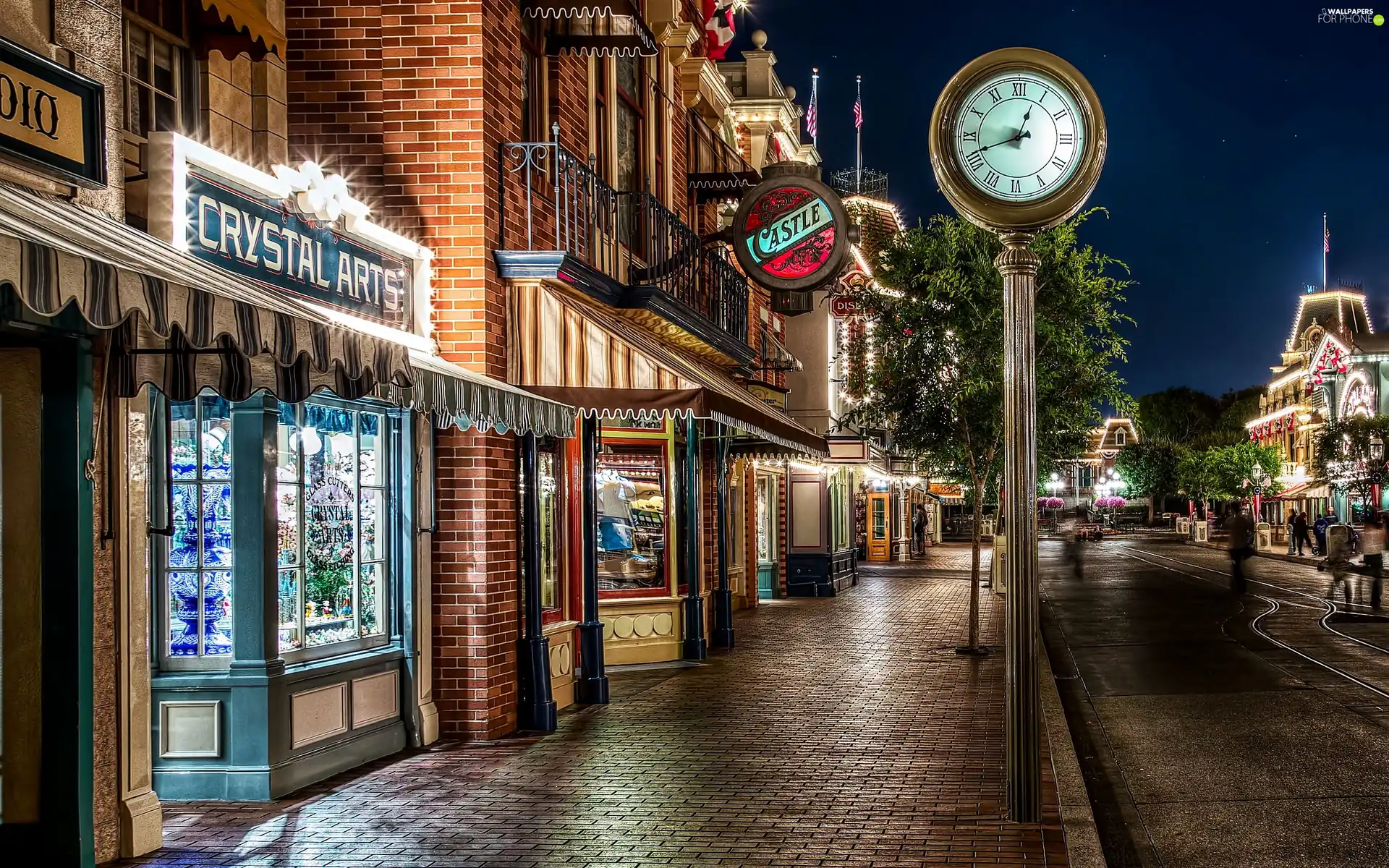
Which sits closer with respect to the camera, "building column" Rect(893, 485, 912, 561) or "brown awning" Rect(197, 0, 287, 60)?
"brown awning" Rect(197, 0, 287, 60)

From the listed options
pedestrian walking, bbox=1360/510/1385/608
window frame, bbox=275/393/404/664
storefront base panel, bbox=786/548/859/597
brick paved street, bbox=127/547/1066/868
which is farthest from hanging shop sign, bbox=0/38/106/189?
storefront base panel, bbox=786/548/859/597

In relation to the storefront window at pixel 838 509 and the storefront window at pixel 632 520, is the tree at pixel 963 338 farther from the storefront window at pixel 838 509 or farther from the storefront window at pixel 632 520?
the storefront window at pixel 838 509

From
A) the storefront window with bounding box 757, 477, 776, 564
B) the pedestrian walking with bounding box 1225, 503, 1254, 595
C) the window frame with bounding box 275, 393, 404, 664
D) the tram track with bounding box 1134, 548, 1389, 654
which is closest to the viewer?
the window frame with bounding box 275, 393, 404, 664

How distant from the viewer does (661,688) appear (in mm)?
13992

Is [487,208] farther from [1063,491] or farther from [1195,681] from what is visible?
[1063,491]

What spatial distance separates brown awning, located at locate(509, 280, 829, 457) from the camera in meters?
11.2

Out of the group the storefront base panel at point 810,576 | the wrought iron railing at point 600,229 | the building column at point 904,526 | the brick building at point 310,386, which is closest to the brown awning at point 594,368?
the brick building at point 310,386

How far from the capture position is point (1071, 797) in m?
8.42

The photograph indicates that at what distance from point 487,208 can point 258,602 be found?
12.7 ft

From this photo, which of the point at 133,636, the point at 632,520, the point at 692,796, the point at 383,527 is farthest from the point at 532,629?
the point at 133,636

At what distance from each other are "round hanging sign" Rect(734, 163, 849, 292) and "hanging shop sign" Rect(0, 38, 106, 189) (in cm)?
977

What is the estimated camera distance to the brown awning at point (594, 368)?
11.2 meters

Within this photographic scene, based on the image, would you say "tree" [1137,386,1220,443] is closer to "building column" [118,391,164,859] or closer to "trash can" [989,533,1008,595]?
"trash can" [989,533,1008,595]

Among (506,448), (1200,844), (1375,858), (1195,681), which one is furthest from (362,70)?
(1195,681)
